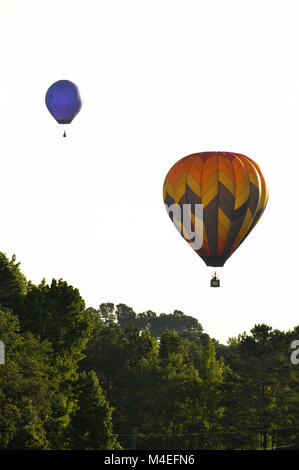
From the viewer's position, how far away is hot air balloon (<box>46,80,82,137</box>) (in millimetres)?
80562

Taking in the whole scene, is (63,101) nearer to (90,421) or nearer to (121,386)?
(90,421)

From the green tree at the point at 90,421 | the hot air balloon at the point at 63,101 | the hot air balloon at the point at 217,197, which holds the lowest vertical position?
the green tree at the point at 90,421

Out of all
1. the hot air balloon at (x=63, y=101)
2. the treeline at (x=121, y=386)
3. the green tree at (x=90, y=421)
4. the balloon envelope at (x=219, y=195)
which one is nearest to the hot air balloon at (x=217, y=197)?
the balloon envelope at (x=219, y=195)

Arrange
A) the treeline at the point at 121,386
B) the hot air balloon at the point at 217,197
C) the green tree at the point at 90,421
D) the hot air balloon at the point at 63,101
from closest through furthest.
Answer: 1. the hot air balloon at the point at 217,197
2. the treeline at the point at 121,386
3. the hot air balloon at the point at 63,101
4. the green tree at the point at 90,421

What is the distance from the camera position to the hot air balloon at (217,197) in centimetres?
7106

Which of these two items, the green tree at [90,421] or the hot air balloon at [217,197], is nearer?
the hot air balloon at [217,197]

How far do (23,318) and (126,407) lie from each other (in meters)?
23.4

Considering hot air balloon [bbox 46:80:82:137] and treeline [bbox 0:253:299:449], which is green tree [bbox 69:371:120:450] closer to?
treeline [bbox 0:253:299:449]

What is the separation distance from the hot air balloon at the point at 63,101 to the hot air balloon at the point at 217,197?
38.5 feet

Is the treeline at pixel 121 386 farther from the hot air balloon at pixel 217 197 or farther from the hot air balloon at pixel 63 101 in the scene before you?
the hot air balloon at pixel 217 197

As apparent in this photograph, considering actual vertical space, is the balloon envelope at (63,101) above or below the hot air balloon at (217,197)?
above

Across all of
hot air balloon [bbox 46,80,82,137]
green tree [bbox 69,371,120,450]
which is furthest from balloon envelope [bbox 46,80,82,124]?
green tree [bbox 69,371,120,450]

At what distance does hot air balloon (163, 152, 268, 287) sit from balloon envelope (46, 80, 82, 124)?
Answer: 11.7 meters
